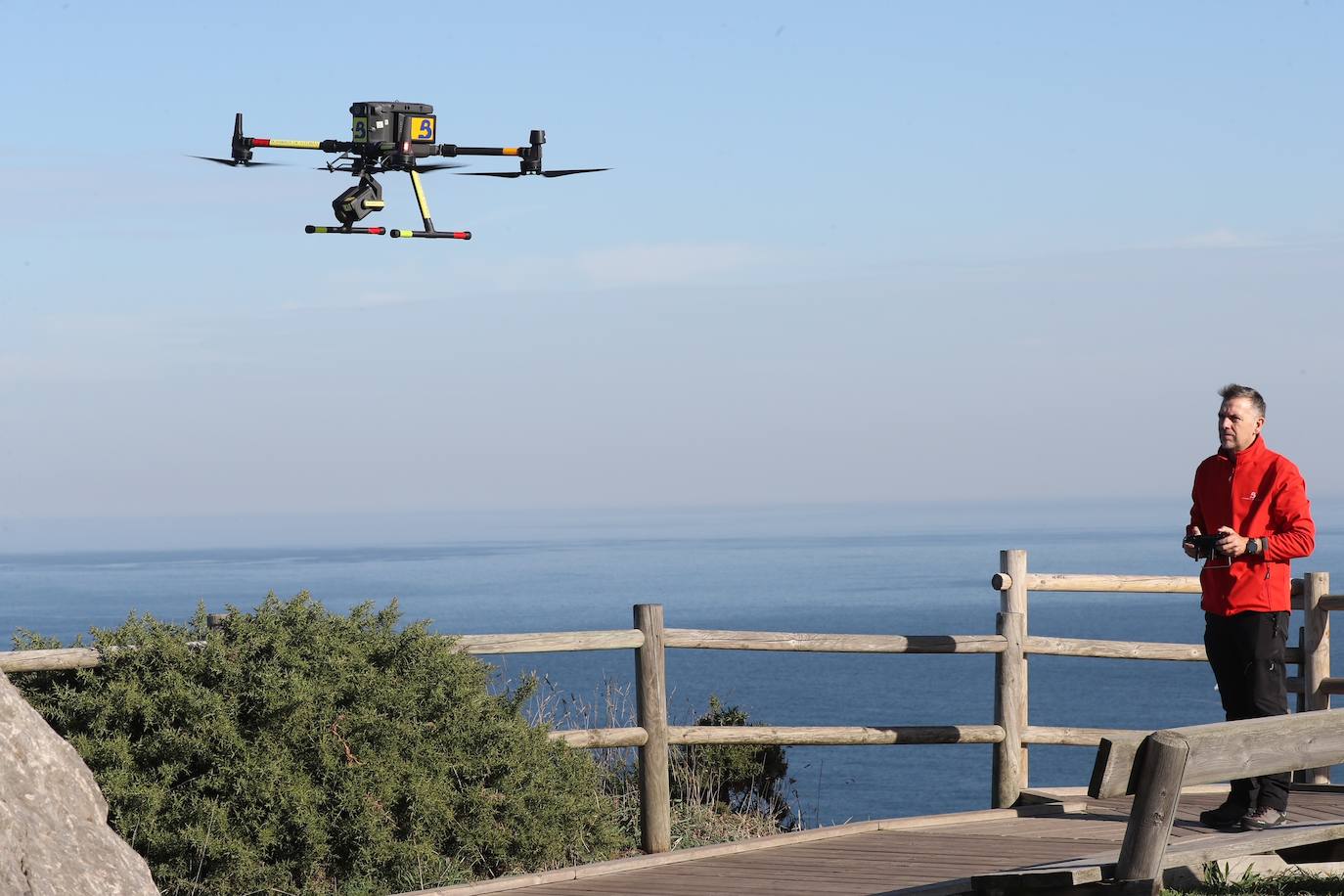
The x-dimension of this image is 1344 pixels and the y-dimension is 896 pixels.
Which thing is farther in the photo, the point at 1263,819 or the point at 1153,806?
the point at 1263,819

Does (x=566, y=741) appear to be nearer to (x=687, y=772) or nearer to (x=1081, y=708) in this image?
(x=687, y=772)

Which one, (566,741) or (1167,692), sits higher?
(566,741)

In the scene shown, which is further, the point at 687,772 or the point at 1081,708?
the point at 1081,708

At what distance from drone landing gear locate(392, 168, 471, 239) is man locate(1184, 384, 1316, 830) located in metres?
8.76

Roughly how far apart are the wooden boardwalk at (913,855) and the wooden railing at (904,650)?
448 mm

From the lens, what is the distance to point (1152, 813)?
5020 mm

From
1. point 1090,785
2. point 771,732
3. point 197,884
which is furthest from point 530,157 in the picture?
point 1090,785

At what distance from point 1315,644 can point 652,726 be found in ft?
12.2

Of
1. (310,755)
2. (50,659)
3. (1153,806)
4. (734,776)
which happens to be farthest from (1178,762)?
(734,776)

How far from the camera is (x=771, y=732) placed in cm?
821

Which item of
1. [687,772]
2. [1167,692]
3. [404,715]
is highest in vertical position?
[404,715]

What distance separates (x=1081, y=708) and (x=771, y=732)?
78.4 metres

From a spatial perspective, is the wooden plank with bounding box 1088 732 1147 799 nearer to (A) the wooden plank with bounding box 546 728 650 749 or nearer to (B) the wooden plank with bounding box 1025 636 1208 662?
(A) the wooden plank with bounding box 546 728 650 749

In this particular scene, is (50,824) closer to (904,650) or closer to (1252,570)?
(904,650)
